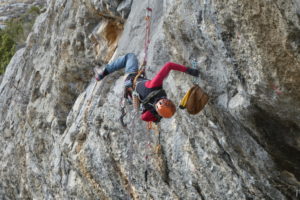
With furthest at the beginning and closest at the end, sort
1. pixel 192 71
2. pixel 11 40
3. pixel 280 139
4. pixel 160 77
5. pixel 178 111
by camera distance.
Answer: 1. pixel 11 40
2. pixel 178 111
3. pixel 160 77
4. pixel 192 71
5. pixel 280 139

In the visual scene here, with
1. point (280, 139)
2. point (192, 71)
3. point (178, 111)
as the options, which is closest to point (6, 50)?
point (178, 111)

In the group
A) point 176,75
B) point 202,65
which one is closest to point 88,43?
point 176,75

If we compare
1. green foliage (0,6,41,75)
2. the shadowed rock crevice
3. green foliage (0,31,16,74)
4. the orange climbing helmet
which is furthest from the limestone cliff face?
green foliage (0,6,41,75)

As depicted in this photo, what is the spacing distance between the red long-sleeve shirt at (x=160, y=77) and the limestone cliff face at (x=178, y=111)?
340mm

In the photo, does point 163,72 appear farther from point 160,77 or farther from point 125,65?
point 125,65

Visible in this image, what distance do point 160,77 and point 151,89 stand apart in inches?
14.1

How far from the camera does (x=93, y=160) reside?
8.75 meters

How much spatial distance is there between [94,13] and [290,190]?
7463 millimetres

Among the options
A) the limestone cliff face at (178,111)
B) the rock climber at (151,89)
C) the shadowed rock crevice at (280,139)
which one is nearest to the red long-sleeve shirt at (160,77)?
the rock climber at (151,89)

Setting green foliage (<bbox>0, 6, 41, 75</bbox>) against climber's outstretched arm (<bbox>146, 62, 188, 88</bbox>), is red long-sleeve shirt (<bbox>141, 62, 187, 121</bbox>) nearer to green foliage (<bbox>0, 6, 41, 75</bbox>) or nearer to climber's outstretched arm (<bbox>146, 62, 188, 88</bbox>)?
climber's outstretched arm (<bbox>146, 62, 188, 88</bbox>)

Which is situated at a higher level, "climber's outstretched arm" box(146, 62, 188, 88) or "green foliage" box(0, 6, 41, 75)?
"green foliage" box(0, 6, 41, 75)

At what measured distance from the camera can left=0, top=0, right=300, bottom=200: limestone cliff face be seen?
4.61 metres

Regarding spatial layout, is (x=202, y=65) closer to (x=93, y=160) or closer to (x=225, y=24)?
(x=225, y=24)

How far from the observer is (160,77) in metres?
6.18
